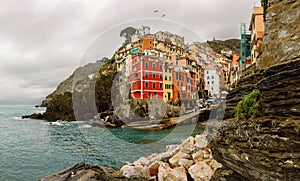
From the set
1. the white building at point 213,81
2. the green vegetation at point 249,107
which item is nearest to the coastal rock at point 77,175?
the green vegetation at point 249,107

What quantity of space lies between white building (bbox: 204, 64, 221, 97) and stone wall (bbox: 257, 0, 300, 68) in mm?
16603

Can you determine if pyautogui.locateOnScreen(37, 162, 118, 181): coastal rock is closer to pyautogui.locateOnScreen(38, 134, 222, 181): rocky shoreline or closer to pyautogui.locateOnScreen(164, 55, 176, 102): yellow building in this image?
pyautogui.locateOnScreen(38, 134, 222, 181): rocky shoreline

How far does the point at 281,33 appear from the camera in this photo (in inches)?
235

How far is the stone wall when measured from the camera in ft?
18.3

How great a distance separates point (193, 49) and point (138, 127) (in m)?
16.1

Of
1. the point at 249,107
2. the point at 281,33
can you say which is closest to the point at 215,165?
the point at 249,107

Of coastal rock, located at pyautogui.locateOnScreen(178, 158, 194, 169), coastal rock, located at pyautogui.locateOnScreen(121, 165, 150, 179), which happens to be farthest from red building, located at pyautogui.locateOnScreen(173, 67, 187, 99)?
coastal rock, located at pyautogui.locateOnScreen(121, 165, 150, 179)

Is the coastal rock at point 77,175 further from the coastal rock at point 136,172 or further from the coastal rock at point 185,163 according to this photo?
the coastal rock at point 185,163

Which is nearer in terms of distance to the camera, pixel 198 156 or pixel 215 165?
pixel 215 165

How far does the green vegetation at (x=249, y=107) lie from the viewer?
5.67 metres

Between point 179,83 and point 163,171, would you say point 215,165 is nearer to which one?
point 163,171

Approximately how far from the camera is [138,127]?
86.7 ft

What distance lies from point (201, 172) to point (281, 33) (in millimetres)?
5259

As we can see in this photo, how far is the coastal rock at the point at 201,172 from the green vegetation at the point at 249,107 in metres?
2.31
